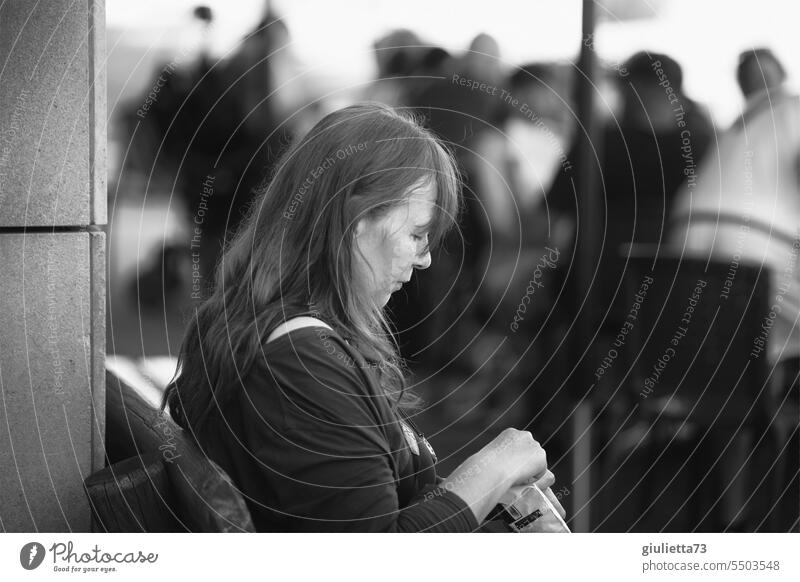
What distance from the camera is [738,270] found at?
2.67 m

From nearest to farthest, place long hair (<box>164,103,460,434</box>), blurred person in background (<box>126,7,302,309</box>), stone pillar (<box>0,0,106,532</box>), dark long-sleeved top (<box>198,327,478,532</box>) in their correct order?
dark long-sleeved top (<box>198,327,478,532</box>), long hair (<box>164,103,460,434</box>), stone pillar (<box>0,0,106,532</box>), blurred person in background (<box>126,7,302,309</box>)

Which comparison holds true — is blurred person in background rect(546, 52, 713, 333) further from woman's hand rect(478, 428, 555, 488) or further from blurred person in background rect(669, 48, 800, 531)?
woman's hand rect(478, 428, 555, 488)

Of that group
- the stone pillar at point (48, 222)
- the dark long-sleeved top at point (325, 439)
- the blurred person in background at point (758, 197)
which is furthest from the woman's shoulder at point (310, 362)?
the blurred person in background at point (758, 197)

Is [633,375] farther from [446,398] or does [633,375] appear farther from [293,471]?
[293,471]

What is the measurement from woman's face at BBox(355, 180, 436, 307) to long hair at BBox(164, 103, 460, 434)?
17 mm

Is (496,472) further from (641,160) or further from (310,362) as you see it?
(641,160)

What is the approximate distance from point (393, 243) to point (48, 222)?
31.6 inches

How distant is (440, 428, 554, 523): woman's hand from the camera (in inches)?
65.1

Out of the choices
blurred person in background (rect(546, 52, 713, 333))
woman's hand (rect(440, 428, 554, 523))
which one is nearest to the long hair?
woman's hand (rect(440, 428, 554, 523))

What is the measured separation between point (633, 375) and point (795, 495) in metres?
0.62

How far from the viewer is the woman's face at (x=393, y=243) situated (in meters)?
1.75

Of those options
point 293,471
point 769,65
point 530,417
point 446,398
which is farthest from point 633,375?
point 293,471

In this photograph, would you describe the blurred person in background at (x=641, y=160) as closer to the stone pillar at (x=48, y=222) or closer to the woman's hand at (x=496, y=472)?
the woman's hand at (x=496, y=472)

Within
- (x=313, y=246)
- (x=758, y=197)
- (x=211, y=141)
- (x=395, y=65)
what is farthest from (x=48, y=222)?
(x=758, y=197)
